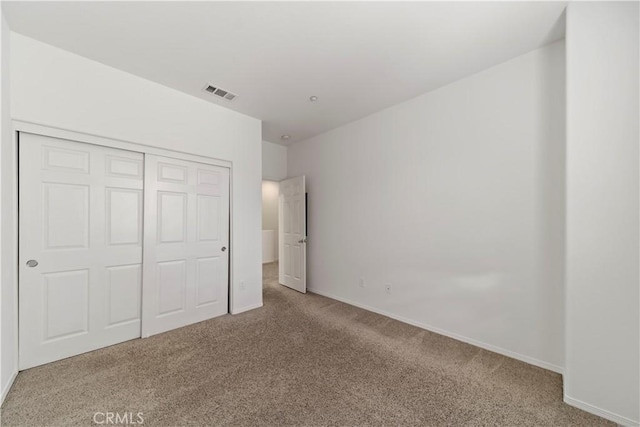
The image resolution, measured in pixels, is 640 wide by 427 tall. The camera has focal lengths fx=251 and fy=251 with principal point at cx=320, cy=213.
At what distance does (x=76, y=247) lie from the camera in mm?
2344

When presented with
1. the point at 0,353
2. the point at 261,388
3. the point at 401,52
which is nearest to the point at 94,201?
the point at 0,353

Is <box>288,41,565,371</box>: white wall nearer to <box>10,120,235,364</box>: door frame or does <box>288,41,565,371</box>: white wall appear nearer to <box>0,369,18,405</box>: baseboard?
<box>10,120,235,364</box>: door frame

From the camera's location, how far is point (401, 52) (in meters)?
2.26

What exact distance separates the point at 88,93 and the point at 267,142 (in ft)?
8.81

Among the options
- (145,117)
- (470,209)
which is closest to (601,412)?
(470,209)

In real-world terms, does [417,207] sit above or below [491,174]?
below

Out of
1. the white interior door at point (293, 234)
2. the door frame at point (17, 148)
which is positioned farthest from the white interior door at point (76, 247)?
the white interior door at point (293, 234)

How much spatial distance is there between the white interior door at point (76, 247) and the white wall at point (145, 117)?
0.25 meters

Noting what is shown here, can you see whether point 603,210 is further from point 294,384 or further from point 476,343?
point 294,384

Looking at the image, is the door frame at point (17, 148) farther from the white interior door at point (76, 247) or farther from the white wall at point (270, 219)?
the white wall at point (270, 219)

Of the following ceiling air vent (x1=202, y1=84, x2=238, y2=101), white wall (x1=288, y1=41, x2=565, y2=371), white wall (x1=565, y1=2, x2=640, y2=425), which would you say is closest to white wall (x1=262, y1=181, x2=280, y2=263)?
white wall (x1=288, y1=41, x2=565, y2=371)

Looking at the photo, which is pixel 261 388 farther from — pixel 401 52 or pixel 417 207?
pixel 401 52

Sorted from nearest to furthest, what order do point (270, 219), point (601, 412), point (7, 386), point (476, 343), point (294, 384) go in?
point (601, 412) → point (7, 386) → point (294, 384) → point (476, 343) → point (270, 219)

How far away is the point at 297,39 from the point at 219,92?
132cm
